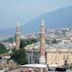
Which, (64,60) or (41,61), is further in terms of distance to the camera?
(64,60)

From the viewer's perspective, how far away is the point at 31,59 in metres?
51.5

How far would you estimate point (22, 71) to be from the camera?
69.8ft

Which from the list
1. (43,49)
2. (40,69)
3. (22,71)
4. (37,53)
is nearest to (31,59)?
(37,53)

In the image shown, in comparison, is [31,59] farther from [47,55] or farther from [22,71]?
[22,71]

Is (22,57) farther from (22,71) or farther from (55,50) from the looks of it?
(22,71)

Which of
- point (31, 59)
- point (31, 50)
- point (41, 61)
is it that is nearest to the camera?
point (41, 61)

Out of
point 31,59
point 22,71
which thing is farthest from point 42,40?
point 22,71

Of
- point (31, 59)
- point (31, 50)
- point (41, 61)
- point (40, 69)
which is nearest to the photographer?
point (40, 69)

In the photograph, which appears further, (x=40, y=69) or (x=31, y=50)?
(x=31, y=50)

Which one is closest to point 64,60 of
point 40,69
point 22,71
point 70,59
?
point 70,59

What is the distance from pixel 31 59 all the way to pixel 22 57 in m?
5.37

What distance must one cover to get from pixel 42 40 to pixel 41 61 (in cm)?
259

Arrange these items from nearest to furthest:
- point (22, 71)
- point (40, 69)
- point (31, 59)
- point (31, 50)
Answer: point (22, 71), point (40, 69), point (31, 59), point (31, 50)

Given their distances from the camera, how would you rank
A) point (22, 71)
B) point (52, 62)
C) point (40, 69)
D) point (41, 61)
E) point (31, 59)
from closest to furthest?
point (22, 71) → point (40, 69) → point (41, 61) → point (52, 62) → point (31, 59)
